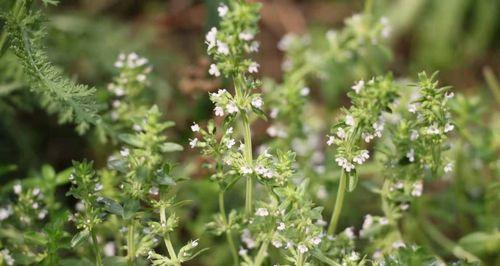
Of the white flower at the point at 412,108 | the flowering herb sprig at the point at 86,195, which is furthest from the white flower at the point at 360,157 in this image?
the flowering herb sprig at the point at 86,195

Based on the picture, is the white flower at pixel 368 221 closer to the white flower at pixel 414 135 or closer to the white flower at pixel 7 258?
the white flower at pixel 414 135

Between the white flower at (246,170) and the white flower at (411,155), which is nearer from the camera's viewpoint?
the white flower at (246,170)

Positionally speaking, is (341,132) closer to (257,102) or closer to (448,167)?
(257,102)

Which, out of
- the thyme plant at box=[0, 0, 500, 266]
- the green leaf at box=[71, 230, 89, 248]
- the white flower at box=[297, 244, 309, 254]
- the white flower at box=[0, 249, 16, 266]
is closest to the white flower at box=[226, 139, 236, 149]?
the thyme plant at box=[0, 0, 500, 266]

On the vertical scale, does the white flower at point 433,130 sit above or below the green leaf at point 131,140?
above

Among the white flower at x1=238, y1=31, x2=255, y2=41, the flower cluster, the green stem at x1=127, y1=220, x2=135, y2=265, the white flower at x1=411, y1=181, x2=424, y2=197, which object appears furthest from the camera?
the white flower at x1=411, y1=181, x2=424, y2=197

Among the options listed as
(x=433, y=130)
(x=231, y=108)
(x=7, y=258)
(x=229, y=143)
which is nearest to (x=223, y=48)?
(x=231, y=108)

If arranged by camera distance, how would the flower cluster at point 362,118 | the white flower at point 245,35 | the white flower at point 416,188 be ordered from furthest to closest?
the white flower at point 416,188, the white flower at point 245,35, the flower cluster at point 362,118

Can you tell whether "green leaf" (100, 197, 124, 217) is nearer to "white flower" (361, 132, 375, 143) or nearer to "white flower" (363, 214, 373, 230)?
"white flower" (361, 132, 375, 143)
